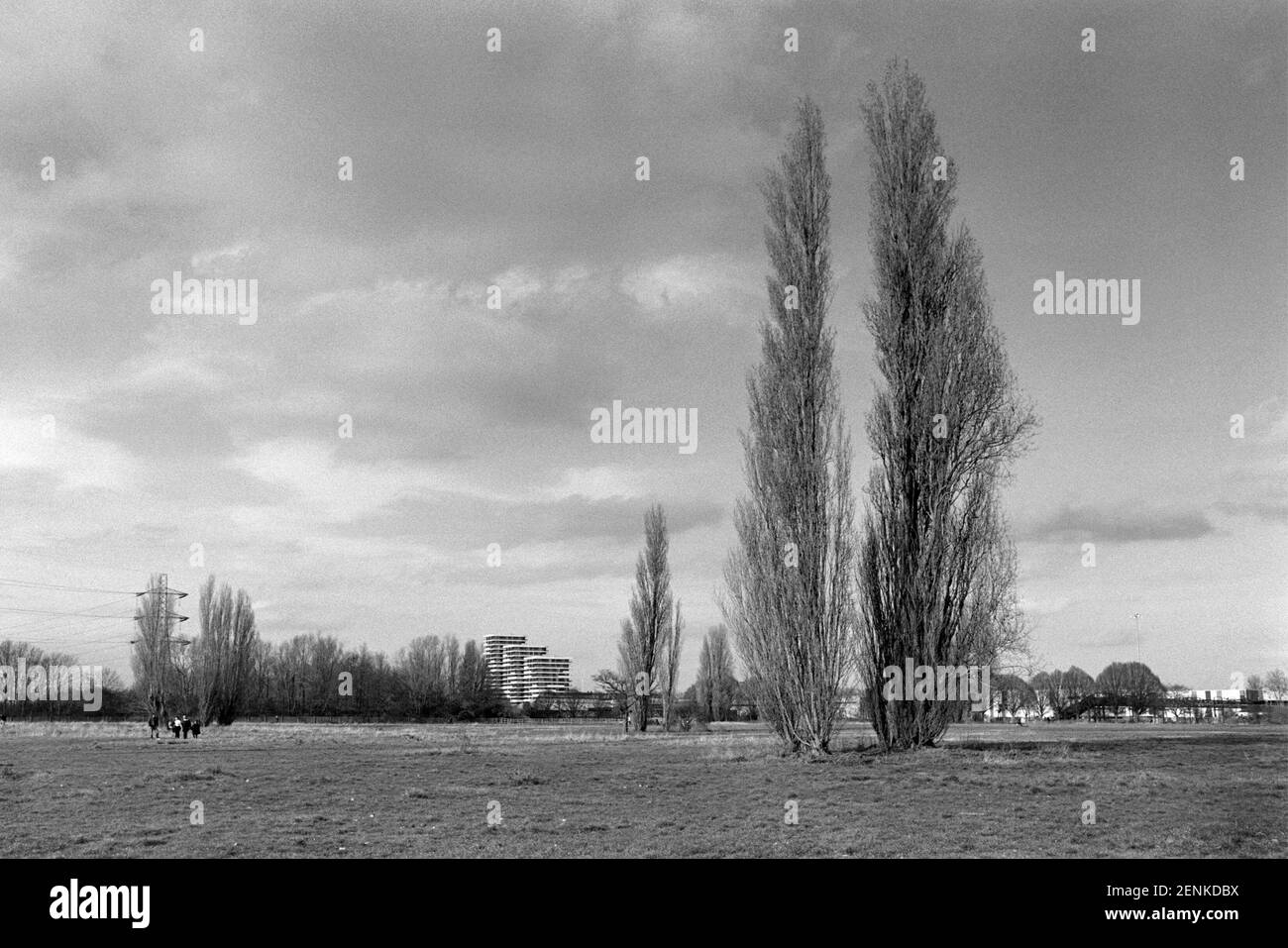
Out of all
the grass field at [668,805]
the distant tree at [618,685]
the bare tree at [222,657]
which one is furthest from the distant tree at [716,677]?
the grass field at [668,805]

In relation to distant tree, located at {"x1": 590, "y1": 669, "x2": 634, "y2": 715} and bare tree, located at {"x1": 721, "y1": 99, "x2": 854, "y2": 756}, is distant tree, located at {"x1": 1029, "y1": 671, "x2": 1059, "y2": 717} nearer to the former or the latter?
distant tree, located at {"x1": 590, "y1": 669, "x2": 634, "y2": 715}

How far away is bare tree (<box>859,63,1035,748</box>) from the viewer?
2762 centimetres

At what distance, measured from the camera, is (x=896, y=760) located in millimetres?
24125

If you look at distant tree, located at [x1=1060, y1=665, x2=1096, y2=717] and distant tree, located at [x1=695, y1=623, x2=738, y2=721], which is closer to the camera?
distant tree, located at [x1=695, y1=623, x2=738, y2=721]

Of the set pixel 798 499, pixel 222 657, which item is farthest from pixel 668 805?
pixel 222 657

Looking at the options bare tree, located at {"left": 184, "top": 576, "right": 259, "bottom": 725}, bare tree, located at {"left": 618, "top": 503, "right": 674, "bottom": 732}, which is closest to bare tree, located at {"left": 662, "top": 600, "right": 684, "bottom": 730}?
bare tree, located at {"left": 618, "top": 503, "right": 674, "bottom": 732}

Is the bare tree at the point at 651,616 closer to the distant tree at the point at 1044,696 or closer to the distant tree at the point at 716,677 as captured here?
the distant tree at the point at 716,677

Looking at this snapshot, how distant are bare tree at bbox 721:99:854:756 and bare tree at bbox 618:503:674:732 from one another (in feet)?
112

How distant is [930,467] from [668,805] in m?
15.3

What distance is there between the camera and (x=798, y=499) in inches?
1128
